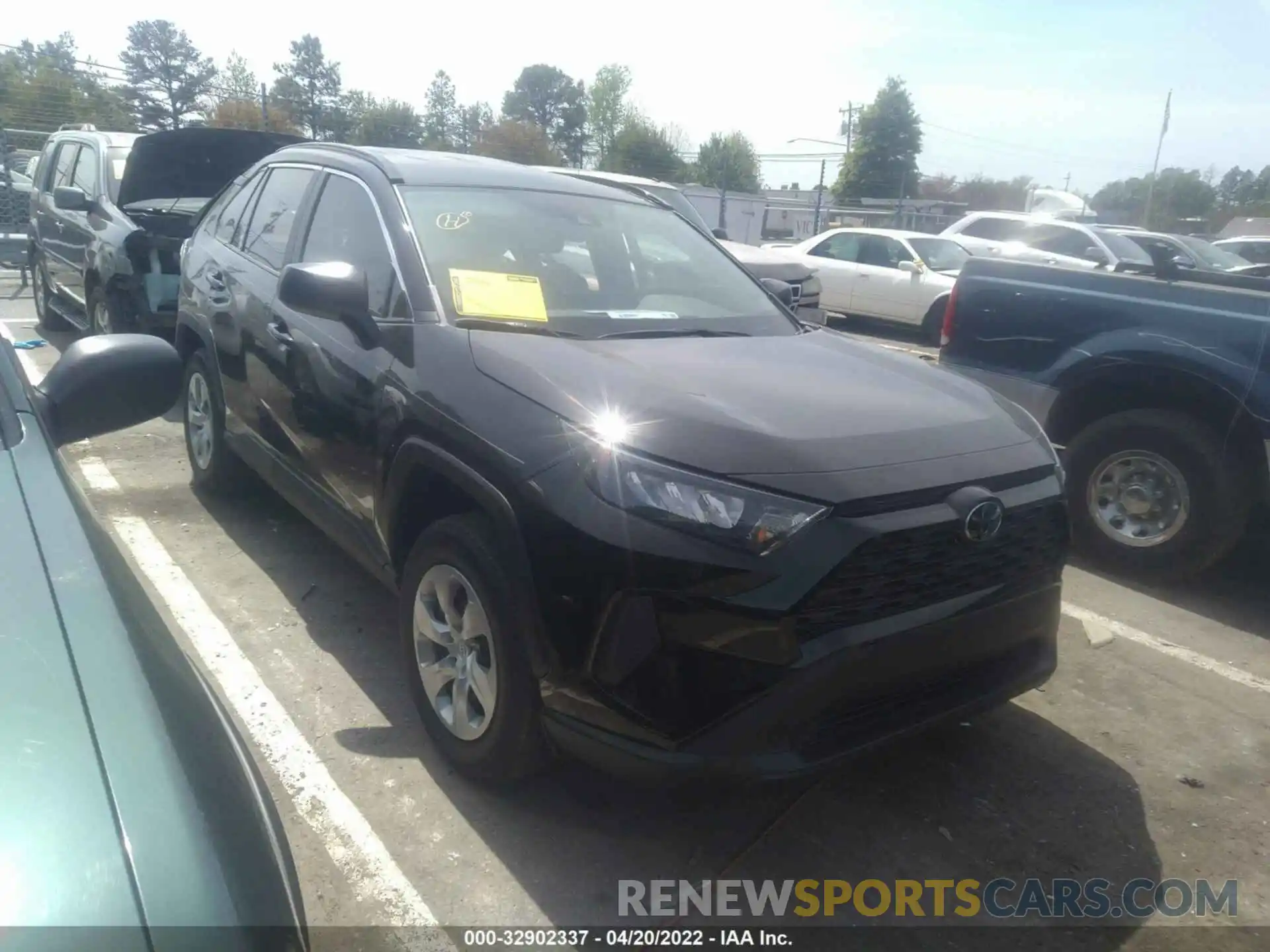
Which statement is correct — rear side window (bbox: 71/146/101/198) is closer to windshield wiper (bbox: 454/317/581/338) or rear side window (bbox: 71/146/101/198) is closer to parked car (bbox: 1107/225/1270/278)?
windshield wiper (bbox: 454/317/581/338)

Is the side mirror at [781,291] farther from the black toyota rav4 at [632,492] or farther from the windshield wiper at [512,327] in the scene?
the windshield wiper at [512,327]

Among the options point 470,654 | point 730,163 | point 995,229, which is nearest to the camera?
point 470,654

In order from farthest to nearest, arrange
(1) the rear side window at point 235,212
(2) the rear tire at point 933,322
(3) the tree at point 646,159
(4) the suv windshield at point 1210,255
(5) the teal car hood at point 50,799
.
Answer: (3) the tree at point 646,159 < (4) the suv windshield at point 1210,255 < (2) the rear tire at point 933,322 < (1) the rear side window at point 235,212 < (5) the teal car hood at point 50,799

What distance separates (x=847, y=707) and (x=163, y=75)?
110 ft

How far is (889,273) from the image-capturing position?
1302 centimetres

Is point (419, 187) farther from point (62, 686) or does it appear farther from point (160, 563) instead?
point (62, 686)

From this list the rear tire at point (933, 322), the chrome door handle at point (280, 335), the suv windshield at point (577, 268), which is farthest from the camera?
the rear tire at point (933, 322)

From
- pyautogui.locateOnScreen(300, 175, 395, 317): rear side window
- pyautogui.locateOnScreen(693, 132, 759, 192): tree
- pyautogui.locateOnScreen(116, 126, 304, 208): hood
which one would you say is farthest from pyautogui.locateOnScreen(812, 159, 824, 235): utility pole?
pyautogui.locateOnScreen(693, 132, 759, 192): tree

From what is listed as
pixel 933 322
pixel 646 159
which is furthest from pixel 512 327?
pixel 646 159

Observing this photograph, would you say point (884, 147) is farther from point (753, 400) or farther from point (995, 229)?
point (753, 400)

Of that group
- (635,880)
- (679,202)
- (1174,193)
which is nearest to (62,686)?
(635,880)

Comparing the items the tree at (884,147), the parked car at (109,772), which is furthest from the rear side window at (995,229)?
the tree at (884,147)

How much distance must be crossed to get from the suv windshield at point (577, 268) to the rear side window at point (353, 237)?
16 centimetres

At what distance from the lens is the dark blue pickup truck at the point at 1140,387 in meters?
4.54
